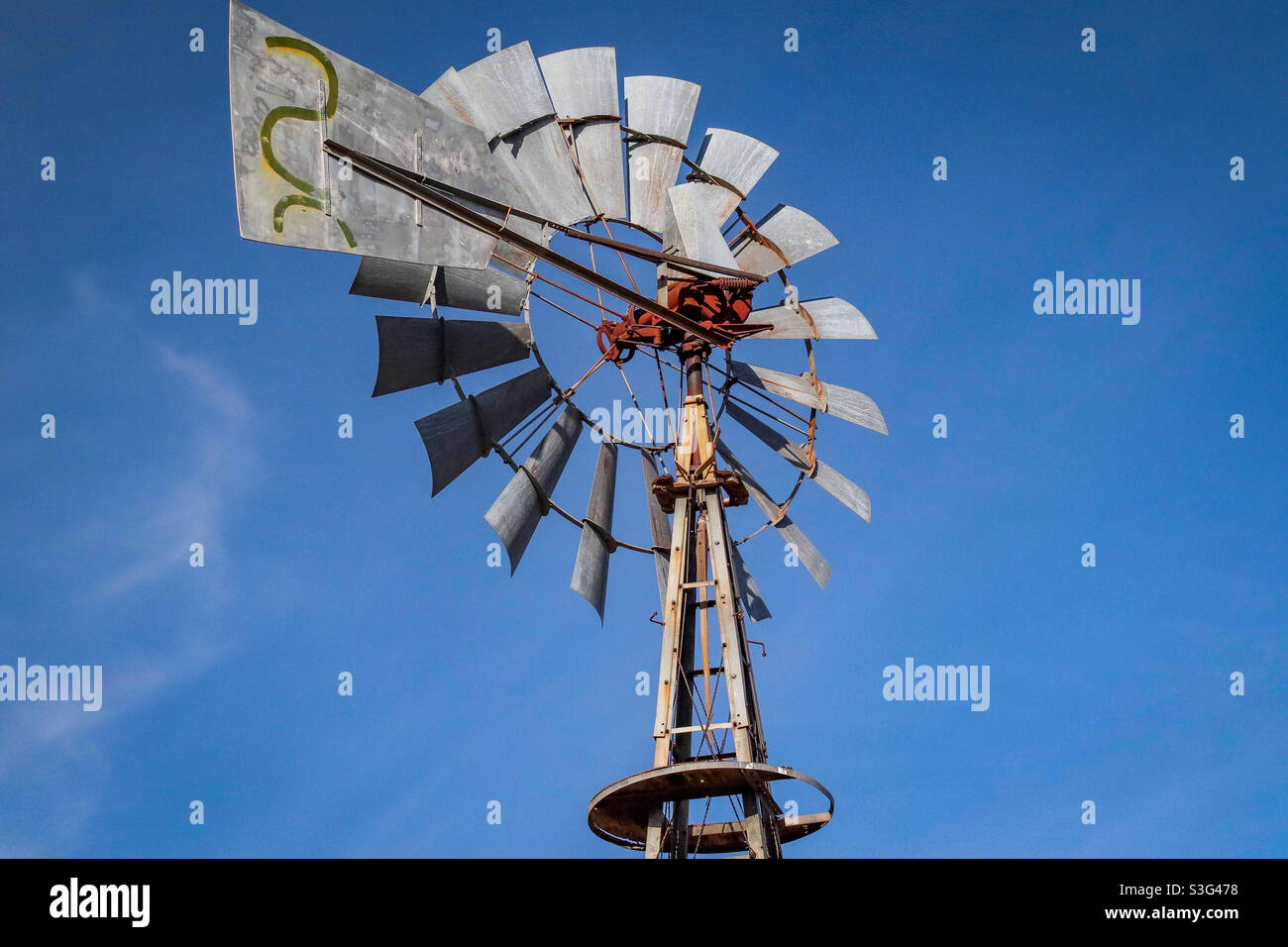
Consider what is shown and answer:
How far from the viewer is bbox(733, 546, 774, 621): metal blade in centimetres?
1443

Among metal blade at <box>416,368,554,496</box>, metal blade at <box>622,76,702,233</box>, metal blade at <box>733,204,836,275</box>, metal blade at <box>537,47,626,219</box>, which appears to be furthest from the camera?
metal blade at <box>733,204,836,275</box>

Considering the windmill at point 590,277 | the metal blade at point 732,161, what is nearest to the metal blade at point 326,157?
the windmill at point 590,277

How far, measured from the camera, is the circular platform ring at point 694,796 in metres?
11.7

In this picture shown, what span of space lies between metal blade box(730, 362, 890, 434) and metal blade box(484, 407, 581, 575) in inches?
77.7

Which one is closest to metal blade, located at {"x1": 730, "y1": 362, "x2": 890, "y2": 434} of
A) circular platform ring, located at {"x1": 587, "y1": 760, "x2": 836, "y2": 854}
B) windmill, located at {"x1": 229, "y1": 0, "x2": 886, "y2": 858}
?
windmill, located at {"x1": 229, "y1": 0, "x2": 886, "y2": 858}

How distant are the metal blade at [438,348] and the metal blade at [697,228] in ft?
5.72

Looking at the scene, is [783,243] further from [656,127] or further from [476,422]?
[476,422]

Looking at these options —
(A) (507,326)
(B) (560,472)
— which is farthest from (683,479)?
(A) (507,326)

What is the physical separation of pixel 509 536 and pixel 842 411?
13.0ft

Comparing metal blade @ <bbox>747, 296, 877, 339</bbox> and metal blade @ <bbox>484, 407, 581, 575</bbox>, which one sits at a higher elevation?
metal blade @ <bbox>747, 296, 877, 339</bbox>

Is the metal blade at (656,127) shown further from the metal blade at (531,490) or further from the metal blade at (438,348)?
the metal blade at (531,490)

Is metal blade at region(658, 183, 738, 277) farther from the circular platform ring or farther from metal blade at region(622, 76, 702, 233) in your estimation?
the circular platform ring

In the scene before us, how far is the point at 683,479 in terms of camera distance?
1388cm

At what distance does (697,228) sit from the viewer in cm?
1331
